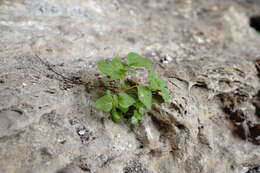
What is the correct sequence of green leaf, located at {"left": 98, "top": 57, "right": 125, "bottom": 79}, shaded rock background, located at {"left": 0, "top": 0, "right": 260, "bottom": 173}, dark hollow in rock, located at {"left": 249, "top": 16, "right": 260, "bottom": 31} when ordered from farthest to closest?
1. dark hollow in rock, located at {"left": 249, "top": 16, "right": 260, "bottom": 31}
2. green leaf, located at {"left": 98, "top": 57, "right": 125, "bottom": 79}
3. shaded rock background, located at {"left": 0, "top": 0, "right": 260, "bottom": 173}

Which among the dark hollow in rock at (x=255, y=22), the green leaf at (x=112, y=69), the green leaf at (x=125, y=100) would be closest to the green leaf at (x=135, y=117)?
the green leaf at (x=125, y=100)

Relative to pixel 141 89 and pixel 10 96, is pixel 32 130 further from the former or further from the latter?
pixel 141 89

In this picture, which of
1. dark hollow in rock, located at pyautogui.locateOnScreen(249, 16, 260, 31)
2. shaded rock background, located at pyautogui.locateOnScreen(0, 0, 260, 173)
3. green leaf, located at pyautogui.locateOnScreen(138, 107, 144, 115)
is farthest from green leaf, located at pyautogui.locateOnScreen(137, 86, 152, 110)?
dark hollow in rock, located at pyautogui.locateOnScreen(249, 16, 260, 31)

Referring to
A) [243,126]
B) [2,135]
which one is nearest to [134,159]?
[2,135]

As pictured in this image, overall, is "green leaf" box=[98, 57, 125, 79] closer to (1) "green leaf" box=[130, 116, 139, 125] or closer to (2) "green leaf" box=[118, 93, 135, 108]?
Result: (2) "green leaf" box=[118, 93, 135, 108]

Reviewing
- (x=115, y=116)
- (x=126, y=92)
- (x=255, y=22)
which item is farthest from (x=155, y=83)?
(x=255, y=22)

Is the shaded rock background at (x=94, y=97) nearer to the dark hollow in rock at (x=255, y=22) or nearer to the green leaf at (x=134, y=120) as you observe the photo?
the green leaf at (x=134, y=120)
